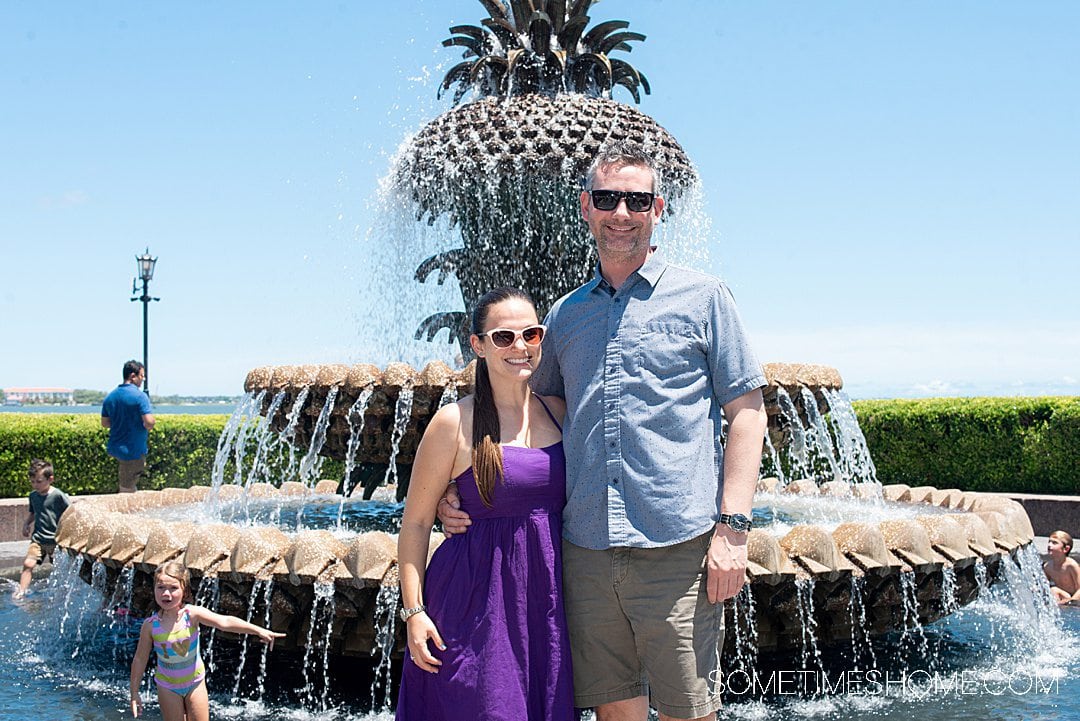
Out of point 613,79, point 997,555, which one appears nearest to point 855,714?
point 997,555

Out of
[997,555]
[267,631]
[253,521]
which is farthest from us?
[253,521]

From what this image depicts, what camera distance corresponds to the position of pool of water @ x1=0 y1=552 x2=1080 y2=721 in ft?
15.2

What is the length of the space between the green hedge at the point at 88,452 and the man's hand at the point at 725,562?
38.1 ft

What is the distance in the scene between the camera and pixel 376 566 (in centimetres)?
421

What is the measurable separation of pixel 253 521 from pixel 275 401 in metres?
1.67

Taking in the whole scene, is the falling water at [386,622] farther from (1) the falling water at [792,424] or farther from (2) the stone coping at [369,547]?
(1) the falling water at [792,424]

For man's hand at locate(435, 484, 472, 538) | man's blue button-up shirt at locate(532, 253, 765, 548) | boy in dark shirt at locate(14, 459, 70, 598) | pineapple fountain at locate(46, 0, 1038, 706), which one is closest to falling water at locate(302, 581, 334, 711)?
pineapple fountain at locate(46, 0, 1038, 706)

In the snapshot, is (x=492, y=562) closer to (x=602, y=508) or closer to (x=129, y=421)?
(x=602, y=508)

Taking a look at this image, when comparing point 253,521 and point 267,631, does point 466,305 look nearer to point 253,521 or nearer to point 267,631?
point 253,521

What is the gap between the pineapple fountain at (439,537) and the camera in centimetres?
439

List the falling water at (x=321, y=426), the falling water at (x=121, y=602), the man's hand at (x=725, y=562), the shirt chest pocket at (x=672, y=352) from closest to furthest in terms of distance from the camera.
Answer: the man's hand at (x=725, y=562), the shirt chest pocket at (x=672, y=352), the falling water at (x=121, y=602), the falling water at (x=321, y=426)

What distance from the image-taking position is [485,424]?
257 centimetres

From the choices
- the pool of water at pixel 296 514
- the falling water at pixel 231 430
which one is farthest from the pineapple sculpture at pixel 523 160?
the falling water at pixel 231 430

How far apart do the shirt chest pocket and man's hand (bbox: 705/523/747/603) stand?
0.43m
